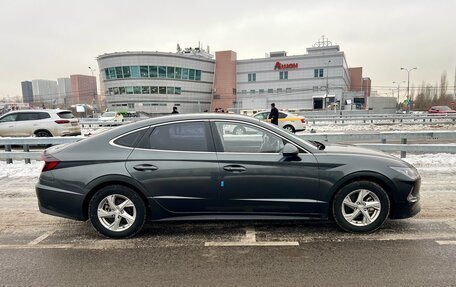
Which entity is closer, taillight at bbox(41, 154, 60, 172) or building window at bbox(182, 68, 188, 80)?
taillight at bbox(41, 154, 60, 172)

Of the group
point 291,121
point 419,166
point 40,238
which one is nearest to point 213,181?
point 40,238

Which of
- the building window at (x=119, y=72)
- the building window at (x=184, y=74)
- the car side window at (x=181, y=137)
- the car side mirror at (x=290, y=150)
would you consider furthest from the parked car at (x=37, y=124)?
the building window at (x=184, y=74)

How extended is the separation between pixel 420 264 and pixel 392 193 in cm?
95

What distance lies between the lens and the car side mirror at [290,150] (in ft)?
13.0

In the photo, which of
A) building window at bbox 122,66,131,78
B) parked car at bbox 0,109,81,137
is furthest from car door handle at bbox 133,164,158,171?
building window at bbox 122,66,131,78

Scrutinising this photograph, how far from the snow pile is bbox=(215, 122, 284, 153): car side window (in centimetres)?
612

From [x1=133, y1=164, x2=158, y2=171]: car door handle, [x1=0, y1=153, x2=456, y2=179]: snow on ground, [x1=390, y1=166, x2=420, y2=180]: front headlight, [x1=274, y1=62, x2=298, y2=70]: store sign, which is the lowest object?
[x1=0, y1=153, x2=456, y2=179]: snow on ground

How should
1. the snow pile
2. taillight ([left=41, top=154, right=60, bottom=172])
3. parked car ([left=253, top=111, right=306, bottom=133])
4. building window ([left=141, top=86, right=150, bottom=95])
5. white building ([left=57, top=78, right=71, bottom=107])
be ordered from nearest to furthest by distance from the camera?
1. taillight ([left=41, top=154, right=60, bottom=172])
2. the snow pile
3. parked car ([left=253, top=111, right=306, bottom=133])
4. building window ([left=141, top=86, right=150, bottom=95])
5. white building ([left=57, top=78, right=71, bottom=107])

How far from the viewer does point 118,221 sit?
4.14m

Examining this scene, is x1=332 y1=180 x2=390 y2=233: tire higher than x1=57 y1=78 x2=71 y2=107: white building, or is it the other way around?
x1=57 y1=78 x2=71 y2=107: white building

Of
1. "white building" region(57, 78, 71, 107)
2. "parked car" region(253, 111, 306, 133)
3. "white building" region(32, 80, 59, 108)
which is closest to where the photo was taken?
"parked car" region(253, 111, 306, 133)

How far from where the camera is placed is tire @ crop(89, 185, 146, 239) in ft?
13.3

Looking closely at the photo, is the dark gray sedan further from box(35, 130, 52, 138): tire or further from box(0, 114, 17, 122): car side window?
box(0, 114, 17, 122): car side window

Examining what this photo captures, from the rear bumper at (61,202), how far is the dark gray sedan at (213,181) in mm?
13
